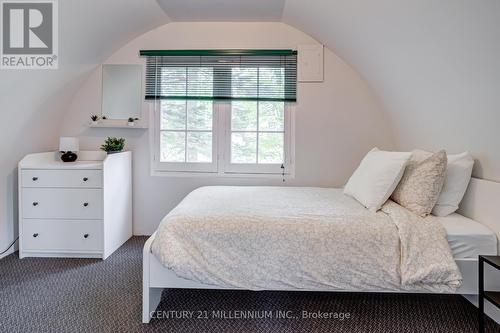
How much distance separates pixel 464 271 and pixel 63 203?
3.10m

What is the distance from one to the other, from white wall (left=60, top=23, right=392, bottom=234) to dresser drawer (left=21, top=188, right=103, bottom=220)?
62cm

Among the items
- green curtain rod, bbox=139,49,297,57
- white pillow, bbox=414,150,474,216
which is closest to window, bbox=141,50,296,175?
green curtain rod, bbox=139,49,297,57

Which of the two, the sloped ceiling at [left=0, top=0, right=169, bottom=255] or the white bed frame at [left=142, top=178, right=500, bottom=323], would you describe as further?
the sloped ceiling at [left=0, top=0, right=169, bottom=255]

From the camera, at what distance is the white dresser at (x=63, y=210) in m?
2.74

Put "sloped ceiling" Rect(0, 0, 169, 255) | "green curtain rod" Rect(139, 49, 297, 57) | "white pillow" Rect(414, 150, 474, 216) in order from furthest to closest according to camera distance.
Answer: "green curtain rod" Rect(139, 49, 297, 57), "sloped ceiling" Rect(0, 0, 169, 255), "white pillow" Rect(414, 150, 474, 216)

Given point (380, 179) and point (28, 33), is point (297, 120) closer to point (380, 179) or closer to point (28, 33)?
point (380, 179)

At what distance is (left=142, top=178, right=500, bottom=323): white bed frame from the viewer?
1.71 m

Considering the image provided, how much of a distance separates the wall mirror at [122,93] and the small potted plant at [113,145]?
320mm

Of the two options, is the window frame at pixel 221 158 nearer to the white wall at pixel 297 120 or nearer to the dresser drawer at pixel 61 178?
the white wall at pixel 297 120

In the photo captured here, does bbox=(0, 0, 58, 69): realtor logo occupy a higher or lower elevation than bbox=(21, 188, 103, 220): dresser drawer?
higher

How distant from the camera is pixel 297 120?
10.6 feet

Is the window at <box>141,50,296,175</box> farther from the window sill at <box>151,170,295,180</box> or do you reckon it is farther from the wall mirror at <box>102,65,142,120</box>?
the wall mirror at <box>102,65,142,120</box>

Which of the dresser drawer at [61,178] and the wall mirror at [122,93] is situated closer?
the dresser drawer at [61,178]

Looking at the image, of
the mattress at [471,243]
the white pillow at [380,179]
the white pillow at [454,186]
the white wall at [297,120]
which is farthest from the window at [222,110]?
the mattress at [471,243]
